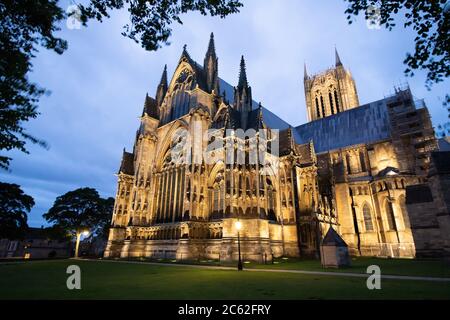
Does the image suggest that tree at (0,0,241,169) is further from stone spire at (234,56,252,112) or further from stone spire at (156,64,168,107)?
stone spire at (156,64,168,107)

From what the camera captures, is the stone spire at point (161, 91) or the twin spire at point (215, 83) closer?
the twin spire at point (215, 83)

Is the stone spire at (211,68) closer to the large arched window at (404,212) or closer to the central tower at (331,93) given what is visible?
the large arched window at (404,212)

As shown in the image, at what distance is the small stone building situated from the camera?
15.1 meters

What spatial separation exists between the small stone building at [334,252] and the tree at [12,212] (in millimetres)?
38590

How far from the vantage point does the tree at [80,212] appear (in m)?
43.6

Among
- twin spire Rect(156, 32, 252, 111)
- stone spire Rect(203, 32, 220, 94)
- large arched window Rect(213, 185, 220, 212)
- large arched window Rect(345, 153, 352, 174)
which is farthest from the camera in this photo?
large arched window Rect(345, 153, 352, 174)

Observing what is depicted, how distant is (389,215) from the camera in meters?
31.5

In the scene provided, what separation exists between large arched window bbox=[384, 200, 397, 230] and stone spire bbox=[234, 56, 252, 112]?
21.1 meters

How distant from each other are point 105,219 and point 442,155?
162ft

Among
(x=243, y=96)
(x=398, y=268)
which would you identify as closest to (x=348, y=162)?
(x=243, y=96)

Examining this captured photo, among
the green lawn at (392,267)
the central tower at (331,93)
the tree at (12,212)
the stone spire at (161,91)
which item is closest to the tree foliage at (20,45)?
the green lawn at (392,267)

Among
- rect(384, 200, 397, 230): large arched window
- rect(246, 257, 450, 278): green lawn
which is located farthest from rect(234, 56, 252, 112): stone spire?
rect(384, 200, 397, 230): large arched window

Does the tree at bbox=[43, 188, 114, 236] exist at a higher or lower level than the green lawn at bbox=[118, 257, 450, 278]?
higher
